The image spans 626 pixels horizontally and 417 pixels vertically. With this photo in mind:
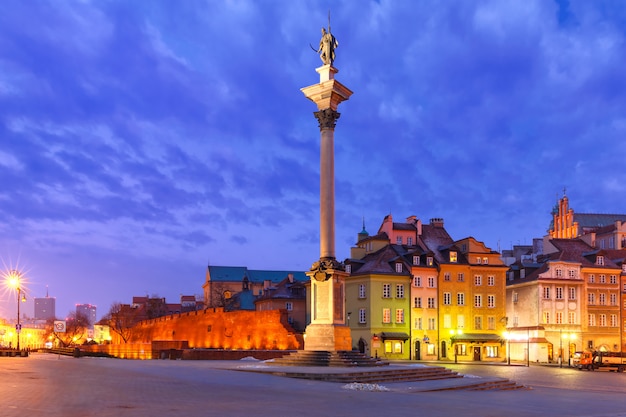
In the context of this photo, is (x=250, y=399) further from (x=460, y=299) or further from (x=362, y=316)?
(x=460, y=299)

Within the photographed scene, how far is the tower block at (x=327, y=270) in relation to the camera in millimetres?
39938

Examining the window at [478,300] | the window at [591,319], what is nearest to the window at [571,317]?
the window at [591,319]

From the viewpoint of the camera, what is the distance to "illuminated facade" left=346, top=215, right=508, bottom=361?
3152 inches

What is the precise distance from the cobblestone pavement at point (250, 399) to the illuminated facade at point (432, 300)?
4836 centimetres

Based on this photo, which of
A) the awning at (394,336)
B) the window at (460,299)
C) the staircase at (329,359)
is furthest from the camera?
the window at (460,299)

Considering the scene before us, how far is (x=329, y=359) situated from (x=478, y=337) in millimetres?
47853

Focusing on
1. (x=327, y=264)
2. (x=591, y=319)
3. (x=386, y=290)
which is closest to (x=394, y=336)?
(x=386, y=290)

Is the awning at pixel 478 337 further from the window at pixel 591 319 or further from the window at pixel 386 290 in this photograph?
the window at pixel 591 319

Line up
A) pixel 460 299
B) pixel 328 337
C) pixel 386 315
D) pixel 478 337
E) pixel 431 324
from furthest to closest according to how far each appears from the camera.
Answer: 1. pixel 460 299
2. pixel 431 324
3. pixel 478 337
4. pixel 386 315
5. pixel 328 337

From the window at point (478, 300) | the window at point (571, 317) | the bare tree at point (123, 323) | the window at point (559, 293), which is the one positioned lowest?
the bare tree at point (123, 323)

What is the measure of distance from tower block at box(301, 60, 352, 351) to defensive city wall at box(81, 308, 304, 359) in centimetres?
2348

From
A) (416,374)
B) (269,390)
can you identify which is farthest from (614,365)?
(269,390)

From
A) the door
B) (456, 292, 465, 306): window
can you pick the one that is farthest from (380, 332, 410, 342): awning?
the door

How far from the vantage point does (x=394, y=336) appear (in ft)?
260
